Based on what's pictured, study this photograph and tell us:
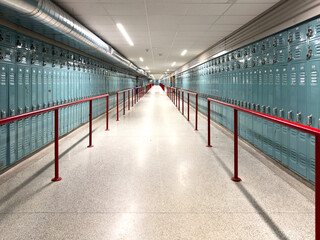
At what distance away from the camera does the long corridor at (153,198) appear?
192cm

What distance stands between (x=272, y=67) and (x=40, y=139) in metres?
4.53

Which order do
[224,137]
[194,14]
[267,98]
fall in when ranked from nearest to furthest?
[267,98] < [194,14] < [224,137]

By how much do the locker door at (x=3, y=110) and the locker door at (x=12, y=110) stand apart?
0.09 m

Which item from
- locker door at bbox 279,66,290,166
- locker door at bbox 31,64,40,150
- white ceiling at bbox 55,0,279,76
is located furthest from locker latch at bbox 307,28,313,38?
locker door at bbox 31,64,40,150

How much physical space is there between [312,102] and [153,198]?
235 centimetres

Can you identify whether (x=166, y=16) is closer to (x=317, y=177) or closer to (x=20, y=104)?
(x=20, y=104)

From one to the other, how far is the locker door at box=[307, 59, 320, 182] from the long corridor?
13.1 inches

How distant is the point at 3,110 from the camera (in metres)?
3.32

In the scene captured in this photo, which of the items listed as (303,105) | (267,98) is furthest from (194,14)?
(303,105)

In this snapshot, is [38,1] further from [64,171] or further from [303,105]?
[303,105]

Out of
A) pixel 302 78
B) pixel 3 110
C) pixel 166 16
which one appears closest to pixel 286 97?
pixel 302 78

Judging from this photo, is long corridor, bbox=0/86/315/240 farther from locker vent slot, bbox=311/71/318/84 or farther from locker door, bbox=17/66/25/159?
locker vent slot, bbox=311/71/318/84

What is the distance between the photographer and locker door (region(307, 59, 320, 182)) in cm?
276

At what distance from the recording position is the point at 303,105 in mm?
3021
